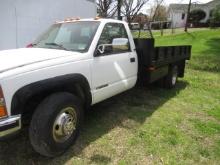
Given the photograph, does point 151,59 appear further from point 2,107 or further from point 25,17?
point 25,17

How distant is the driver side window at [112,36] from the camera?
189 inches

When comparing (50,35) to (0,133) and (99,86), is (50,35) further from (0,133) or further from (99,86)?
(0,133)

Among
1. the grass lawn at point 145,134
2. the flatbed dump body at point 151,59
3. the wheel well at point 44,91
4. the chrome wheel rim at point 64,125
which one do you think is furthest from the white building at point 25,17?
the chrome wheel rim at point 64,125

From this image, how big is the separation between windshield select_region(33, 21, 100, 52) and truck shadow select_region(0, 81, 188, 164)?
4.65ft

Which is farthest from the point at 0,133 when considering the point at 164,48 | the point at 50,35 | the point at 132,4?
the point at 132,4

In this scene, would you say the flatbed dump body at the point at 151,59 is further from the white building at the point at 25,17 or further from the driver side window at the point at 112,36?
the white building at the point at 25,17

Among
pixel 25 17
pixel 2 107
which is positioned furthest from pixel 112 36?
pixel 25 17

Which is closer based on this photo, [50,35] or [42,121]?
[42,121]

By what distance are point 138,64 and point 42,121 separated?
291 centimetres

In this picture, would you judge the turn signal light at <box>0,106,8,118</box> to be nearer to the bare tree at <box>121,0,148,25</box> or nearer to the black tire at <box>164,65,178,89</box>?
the black tire at <box>164,65,178,89</box>

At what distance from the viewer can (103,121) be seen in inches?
208

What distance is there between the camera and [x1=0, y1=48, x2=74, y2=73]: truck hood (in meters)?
3.53

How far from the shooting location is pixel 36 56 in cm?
396

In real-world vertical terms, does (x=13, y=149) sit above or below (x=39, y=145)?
below
